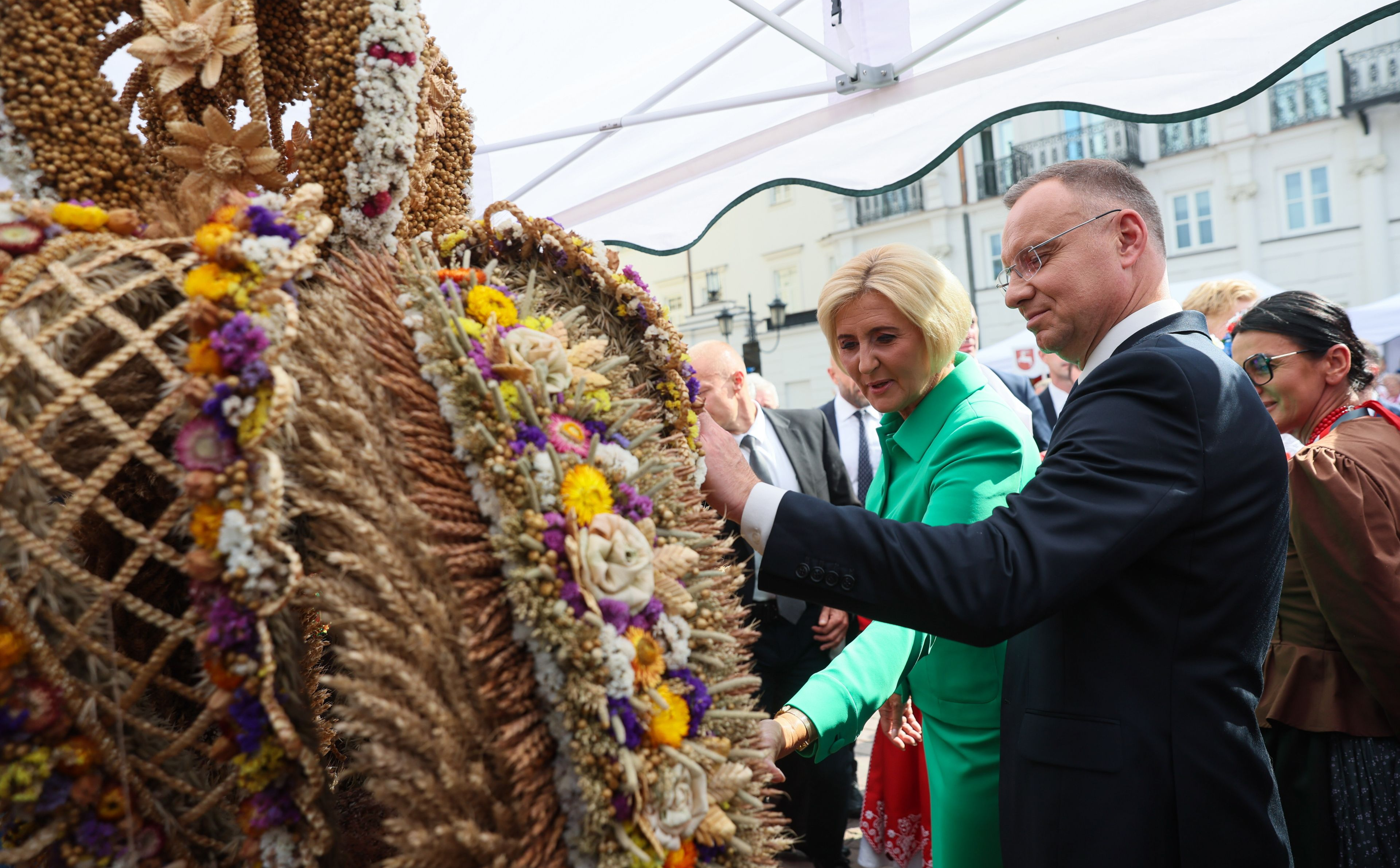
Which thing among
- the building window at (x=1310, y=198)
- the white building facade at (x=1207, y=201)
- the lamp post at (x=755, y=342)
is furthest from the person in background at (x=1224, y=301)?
the building window at (x=1310, y=198)

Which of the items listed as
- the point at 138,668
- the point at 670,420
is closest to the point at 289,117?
the point at 670,420

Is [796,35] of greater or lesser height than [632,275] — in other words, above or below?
above

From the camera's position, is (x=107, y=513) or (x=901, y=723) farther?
(x=901, y=723)

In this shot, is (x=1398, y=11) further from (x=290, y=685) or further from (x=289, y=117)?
(x=290, y=685)

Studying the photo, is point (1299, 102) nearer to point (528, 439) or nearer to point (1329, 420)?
point (1329, 420)

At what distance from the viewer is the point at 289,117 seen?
2.06 metres

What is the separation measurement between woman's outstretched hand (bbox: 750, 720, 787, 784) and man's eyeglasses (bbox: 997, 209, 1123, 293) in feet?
3.64

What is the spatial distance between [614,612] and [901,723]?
88.4 inches

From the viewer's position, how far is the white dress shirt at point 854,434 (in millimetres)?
5129

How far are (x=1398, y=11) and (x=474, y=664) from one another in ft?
10.5

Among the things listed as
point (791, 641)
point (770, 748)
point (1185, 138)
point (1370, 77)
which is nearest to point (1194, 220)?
point (1185, 138)

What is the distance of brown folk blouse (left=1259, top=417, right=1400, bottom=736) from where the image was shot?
98.8 inches

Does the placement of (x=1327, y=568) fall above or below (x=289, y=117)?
below

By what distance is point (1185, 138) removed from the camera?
2019cm
